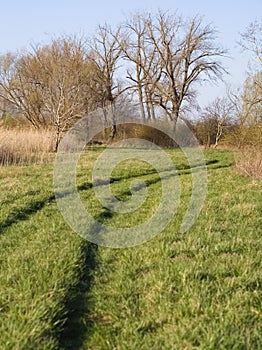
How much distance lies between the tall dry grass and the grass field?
9.68 metres

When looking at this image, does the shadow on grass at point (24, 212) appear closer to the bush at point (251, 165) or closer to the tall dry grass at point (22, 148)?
the bush at point (251, 165)

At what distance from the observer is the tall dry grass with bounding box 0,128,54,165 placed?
51.8 ft

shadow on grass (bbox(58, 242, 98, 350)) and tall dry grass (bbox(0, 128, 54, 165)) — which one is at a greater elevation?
tall dry grass (bbox(0, 128, 54, 165))

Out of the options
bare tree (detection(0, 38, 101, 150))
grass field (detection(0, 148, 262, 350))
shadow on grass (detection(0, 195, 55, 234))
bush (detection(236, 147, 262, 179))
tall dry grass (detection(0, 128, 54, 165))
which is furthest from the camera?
bare tree (detection(0, 38, 101, 150))

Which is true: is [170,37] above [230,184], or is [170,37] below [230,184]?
above

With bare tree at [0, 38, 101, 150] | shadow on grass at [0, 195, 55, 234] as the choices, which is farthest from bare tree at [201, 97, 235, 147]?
shadow on grass at [0, 195, 55, 234]

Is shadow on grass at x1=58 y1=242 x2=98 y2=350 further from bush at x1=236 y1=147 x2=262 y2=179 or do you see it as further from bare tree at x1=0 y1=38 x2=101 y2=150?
bare tree at x1=0 y1=38 x2=101 y2=150

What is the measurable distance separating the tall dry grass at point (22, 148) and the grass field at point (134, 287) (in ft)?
31.8

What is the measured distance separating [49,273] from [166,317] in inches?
60.0

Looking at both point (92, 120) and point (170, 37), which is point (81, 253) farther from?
point (170, 37)

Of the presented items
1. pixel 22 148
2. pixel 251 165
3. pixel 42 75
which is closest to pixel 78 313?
pixel 251 165

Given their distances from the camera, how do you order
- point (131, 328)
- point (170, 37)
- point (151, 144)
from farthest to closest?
point (170, 37), point (151, 144), point (131, 328)

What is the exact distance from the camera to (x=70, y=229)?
237 inches

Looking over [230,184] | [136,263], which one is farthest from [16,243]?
[230,184]
